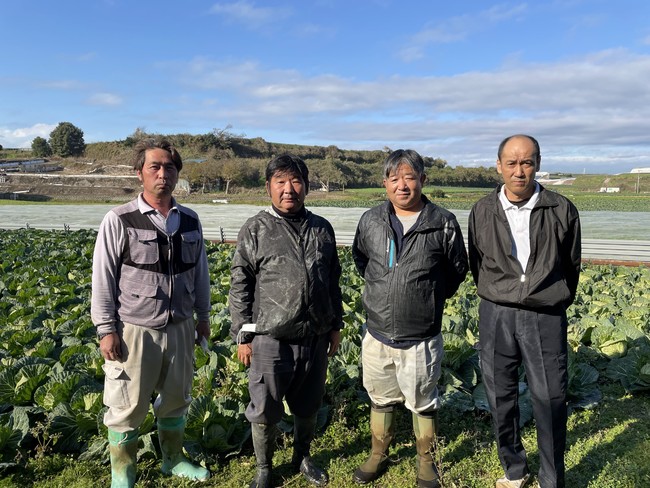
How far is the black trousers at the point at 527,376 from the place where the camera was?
2814mm

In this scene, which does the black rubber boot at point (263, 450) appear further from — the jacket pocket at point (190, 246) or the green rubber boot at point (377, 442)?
the jacket pocket at point (190, 246)

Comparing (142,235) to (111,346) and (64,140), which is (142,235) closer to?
(111,346)

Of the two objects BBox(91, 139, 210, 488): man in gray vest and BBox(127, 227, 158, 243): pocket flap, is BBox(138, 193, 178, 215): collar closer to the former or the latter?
BBox(91, 139, 210, 488): man in gray vest

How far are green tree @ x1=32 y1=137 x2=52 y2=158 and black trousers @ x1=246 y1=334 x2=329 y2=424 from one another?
8339 cm

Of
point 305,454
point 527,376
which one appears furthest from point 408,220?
point 305,454

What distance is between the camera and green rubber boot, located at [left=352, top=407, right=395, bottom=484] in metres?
3.12

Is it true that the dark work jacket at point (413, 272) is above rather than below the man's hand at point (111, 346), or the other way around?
above

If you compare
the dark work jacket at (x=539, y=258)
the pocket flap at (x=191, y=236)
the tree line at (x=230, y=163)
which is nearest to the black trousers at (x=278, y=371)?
the pocket flap at (x=191, y=236)

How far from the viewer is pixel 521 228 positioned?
9.34 feet

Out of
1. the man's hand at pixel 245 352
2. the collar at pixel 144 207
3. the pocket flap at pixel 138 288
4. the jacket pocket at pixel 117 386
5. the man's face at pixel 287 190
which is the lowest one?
the jacket pocket at pixel 117 386

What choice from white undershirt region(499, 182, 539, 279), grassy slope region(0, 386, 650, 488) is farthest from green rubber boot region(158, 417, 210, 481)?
white undershirt region(499, 182, 539, 279)

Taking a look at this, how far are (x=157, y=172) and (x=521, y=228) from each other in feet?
7.24

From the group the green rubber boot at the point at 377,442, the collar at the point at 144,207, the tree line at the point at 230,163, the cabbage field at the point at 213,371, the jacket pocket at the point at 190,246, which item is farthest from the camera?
the tree line at the point at 230,163

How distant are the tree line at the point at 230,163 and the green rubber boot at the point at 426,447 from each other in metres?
53.9
